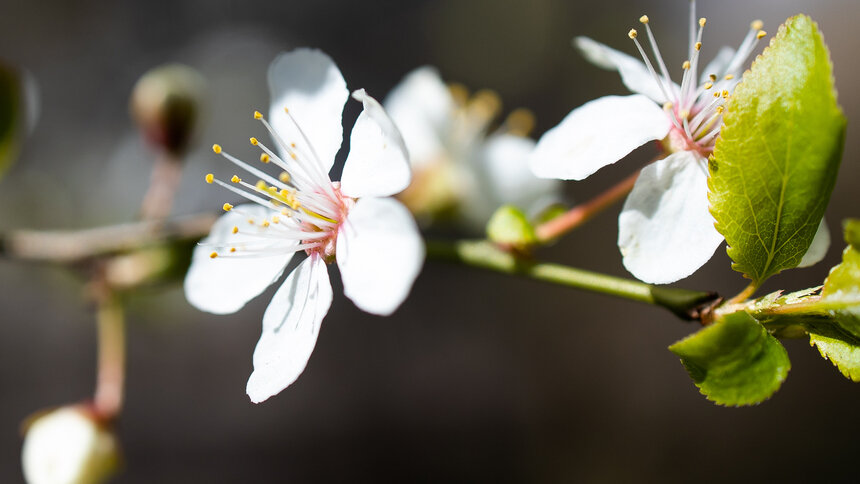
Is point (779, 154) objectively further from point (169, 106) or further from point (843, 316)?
point (169, 106)

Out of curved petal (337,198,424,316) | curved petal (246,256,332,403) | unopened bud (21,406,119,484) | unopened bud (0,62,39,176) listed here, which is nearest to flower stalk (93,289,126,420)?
unopened bud (21,406,119,484)

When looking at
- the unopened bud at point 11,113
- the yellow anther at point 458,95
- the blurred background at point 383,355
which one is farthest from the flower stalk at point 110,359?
the blurred background at point 383,355

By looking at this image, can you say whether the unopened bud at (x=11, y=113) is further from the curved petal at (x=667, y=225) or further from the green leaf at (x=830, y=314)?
the green leaf at (x=830, y=314)

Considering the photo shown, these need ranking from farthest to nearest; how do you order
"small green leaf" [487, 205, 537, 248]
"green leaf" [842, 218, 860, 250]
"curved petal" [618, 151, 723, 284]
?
"small green leaf" [487, 205, 537, 248]
"curved petal" [618, 151, 723, 284]
"green leaf" [842, 218, 860, 250]

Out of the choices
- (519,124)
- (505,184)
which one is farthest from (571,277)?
(519,124)

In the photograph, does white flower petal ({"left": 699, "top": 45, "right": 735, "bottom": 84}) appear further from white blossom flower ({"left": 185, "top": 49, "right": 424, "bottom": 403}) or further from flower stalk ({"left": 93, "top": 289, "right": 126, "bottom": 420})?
flower stalk ({"left": 93, "top": 289, "right": 126, "bottom": 420})

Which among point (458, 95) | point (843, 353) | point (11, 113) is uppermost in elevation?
point (11, 113)
